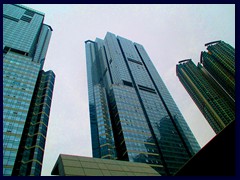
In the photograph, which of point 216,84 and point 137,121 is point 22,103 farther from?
point 216,84

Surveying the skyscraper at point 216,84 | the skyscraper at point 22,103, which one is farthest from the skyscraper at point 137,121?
the skyscraper at point 216,84

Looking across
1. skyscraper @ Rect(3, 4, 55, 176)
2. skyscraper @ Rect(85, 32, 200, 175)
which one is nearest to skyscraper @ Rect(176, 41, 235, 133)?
skyscraper @ Rect(85, 32, 200, 175)

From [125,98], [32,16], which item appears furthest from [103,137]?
[32,16]

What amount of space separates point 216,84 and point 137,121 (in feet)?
377

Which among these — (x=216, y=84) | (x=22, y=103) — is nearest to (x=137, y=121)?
(x=22, y=103)

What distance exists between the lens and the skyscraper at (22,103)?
67.9 m

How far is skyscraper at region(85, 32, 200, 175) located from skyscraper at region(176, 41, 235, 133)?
44945 mm

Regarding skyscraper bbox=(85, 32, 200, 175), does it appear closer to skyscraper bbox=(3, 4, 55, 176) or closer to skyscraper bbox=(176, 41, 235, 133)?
skyscraper bbox=(3, 4, 55, 176)

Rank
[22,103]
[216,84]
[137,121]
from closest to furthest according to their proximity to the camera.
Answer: [22,103] < [137,121] < [216,84]

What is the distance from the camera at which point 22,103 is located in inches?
3219

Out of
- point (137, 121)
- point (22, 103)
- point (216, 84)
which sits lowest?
point (22, 103)

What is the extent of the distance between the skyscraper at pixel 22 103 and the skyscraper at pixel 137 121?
31.4 m

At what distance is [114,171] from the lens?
63.7ft

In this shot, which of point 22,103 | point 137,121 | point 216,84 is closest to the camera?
point 22,103
